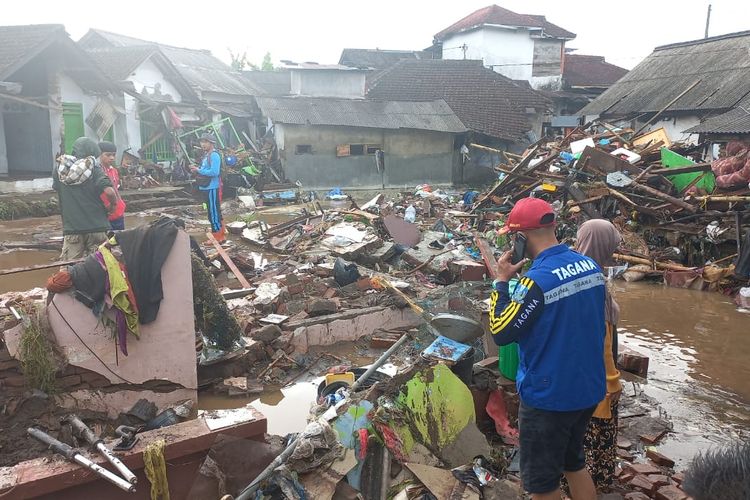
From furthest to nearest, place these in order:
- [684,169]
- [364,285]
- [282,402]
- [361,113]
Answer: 1. [361,113]
2. [684,169]
3. [364,285]
4. [282,402]

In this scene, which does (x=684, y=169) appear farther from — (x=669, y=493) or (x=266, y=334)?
(x=266, y=334)

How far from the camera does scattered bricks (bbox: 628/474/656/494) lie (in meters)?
3.54

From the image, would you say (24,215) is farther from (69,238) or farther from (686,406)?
(686,406)

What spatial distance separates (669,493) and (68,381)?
4479mm

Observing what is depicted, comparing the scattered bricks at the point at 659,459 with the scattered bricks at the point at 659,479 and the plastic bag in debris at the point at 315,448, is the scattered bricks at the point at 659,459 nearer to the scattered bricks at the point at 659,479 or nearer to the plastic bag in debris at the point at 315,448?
the scattered bricks at the point at 659,479

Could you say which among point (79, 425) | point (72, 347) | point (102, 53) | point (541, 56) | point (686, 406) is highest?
point (541, 56)

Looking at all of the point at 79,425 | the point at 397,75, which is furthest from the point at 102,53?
the point at 79,425

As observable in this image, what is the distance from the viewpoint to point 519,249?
2914mm

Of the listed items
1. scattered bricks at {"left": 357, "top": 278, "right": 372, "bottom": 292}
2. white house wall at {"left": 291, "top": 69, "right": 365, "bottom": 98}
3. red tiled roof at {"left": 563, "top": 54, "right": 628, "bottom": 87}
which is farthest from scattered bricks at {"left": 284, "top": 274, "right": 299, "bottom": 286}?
red tiled roof at {"left": 563, "top": 54, "right": 628, "bottom": 87}

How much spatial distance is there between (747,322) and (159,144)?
1934 centimetres

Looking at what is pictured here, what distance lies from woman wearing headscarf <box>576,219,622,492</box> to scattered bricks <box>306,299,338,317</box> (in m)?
3.53

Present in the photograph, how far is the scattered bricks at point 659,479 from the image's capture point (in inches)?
140

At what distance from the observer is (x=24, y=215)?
13.8 meters

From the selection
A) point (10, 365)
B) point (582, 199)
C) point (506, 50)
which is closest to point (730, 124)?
point (582, 199)
